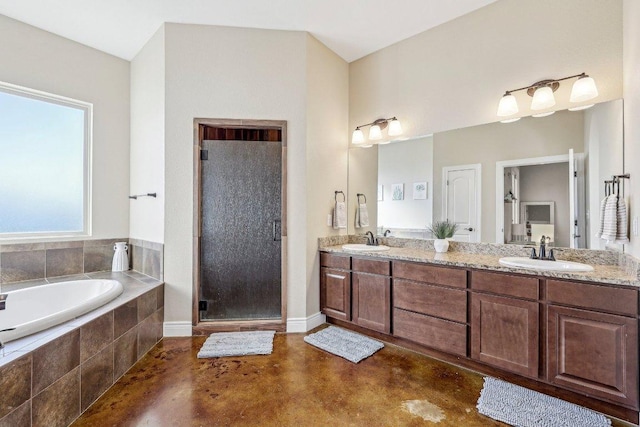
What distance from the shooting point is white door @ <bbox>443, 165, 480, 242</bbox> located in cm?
260

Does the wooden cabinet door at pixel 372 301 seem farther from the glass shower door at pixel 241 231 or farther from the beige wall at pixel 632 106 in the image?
the beige wall at pixel 632 106

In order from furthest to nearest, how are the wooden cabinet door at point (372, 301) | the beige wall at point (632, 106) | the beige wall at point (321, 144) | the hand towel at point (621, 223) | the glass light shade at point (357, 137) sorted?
the glass light shade at point (357, 137) < the beige wall at point (321, 144) < the wooden cabinet door at point (372, 301) < the hand towel at point (621, 223) < the beige wall at point (632, 106)

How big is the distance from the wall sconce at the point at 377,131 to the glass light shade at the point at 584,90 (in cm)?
135

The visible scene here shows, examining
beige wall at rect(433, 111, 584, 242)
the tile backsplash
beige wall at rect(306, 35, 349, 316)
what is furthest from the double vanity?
the tile backsplash

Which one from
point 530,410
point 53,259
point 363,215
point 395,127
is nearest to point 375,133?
point 395,127

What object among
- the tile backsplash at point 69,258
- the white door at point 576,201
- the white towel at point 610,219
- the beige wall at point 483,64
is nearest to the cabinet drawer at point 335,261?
the beige wall at point 483,64

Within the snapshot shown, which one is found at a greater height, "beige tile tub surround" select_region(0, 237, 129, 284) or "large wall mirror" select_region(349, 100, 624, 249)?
"large wall mirror" select_region(349, 100, 624, 249)

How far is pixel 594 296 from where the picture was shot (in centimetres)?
169

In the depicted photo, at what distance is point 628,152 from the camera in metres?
1.90

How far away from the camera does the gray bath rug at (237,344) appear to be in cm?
244

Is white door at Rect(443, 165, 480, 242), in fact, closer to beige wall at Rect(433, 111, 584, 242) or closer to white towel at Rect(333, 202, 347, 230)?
beige wall at Rect(433, 111, 584, 242)

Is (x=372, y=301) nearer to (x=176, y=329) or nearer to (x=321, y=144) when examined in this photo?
(x=321, y=144)

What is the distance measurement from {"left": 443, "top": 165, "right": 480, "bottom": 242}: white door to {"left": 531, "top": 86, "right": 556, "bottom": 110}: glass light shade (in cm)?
59

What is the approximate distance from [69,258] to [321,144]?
2.70m
